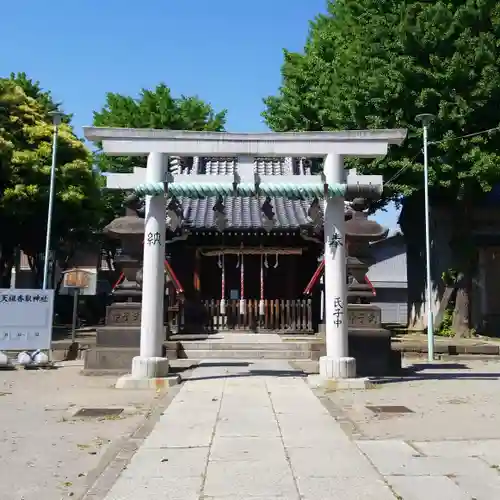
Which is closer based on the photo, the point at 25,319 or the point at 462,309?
the point at 25,319

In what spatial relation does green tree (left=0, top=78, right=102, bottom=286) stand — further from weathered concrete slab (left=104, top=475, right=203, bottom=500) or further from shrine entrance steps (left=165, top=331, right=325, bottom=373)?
weathered concrete slab (left=104, top=475, right=203, bottom=500)

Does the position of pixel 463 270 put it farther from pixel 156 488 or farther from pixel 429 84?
pixel 156 488

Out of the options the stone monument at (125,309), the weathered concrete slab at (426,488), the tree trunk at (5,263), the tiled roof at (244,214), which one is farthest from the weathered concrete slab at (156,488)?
the tree trunk at (5,263)

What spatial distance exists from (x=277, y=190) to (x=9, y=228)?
56.5ft

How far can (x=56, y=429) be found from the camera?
24.4 feet

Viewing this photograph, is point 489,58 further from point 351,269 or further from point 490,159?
point 351,269

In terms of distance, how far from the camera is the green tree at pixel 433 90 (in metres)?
20.0

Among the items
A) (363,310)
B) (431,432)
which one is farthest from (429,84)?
(431,432)

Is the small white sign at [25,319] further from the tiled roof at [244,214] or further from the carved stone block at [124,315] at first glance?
the tiled roof at [244,214]

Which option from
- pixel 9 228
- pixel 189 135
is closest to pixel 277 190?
pixel 189 135

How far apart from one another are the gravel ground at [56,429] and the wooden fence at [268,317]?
7.73m

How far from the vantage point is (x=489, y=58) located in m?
19.7

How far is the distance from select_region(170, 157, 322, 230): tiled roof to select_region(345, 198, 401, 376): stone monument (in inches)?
250

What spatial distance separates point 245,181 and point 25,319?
7.19 metres
